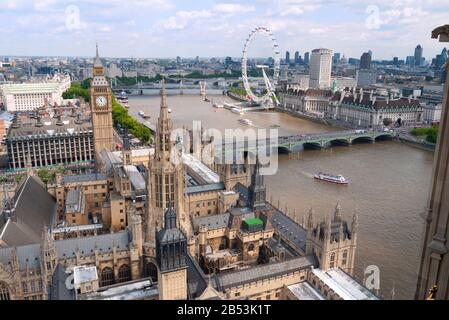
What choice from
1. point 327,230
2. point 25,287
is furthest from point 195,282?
point 25,287

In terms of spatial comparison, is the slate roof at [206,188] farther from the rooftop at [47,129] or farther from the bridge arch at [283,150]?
the bridge arch at [283,150]

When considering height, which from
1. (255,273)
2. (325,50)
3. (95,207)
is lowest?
(95,207)

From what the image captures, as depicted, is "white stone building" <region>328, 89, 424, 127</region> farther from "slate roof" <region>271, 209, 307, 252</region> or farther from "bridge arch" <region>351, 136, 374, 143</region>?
"slate roof" <region>271, 209, 307, 252</region>

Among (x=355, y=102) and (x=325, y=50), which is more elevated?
(x=325, y=50)

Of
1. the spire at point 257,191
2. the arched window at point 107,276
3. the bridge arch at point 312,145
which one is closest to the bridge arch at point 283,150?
the bridge arch at point 312,145

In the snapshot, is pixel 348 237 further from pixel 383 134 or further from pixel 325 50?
pixel 325 50

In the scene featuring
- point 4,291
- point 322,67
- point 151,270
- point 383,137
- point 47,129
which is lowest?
point 151,270

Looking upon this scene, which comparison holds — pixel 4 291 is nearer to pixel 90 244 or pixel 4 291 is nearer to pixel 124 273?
pixel 90 244
